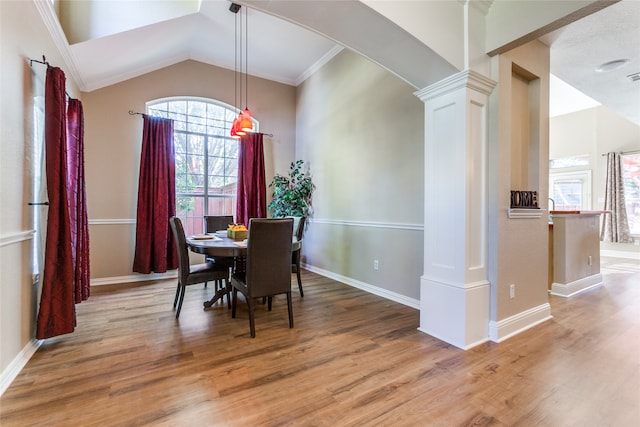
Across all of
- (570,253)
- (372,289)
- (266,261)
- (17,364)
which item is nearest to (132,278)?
(17,364)

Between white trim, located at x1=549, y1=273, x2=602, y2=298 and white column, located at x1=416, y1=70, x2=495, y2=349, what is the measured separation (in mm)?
2082

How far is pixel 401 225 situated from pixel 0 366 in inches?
132

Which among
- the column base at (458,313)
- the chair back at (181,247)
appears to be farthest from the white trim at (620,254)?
the chair back at (181,247)

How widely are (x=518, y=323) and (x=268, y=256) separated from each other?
2.28 m

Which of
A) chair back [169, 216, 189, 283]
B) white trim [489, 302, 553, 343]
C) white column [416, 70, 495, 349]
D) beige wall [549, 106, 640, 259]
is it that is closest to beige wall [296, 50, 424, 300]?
white column [416, 70, 495, 349]

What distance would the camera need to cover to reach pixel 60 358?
204 centimetres

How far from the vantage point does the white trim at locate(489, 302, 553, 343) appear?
2359mm

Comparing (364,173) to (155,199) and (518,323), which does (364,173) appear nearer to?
(518,323)

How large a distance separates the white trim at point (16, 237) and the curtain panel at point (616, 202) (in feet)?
31.3

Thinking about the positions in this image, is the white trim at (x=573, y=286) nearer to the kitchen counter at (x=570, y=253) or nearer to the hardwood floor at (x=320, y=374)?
the kitchen counter at (x=570, y=253)

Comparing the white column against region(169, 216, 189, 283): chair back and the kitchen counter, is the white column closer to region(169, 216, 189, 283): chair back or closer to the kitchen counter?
the kitchen counter

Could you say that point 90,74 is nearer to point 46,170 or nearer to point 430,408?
point 46,170

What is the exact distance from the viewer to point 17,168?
6.33 ft

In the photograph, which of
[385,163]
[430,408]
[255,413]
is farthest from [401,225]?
[255,413]
